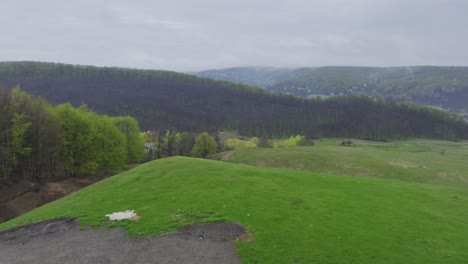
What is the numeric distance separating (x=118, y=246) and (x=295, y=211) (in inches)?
520

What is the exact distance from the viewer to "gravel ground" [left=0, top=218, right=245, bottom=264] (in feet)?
63.7

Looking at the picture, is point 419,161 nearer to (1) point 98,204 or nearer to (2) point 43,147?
(1) point 98,204

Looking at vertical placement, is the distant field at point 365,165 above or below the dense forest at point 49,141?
below

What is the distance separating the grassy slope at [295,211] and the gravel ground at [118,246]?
117 cm

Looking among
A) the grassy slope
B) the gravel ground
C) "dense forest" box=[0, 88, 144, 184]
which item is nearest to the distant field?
the grassy slope

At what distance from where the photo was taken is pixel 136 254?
19.9 meters

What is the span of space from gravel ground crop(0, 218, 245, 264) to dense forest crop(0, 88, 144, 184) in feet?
104

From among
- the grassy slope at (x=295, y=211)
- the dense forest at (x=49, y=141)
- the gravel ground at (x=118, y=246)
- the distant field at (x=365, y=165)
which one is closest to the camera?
the gravel ground at (x=118, y=246)

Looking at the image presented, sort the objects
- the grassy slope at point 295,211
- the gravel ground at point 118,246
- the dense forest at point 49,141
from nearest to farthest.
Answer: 1. the gravel ground at point 118,246
2. the grassy slope at point 295,211
3. the dense forest at point 49,141

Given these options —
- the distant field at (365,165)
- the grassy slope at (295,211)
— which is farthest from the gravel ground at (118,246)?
the distant field at (365,165)

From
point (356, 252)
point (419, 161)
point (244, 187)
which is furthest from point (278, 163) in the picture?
point (356, 252)

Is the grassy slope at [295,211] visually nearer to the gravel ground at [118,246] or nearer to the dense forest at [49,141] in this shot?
the gravel ground at [118,246]

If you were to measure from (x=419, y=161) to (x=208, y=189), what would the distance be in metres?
67.6

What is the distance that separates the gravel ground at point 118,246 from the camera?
19.4 meters
